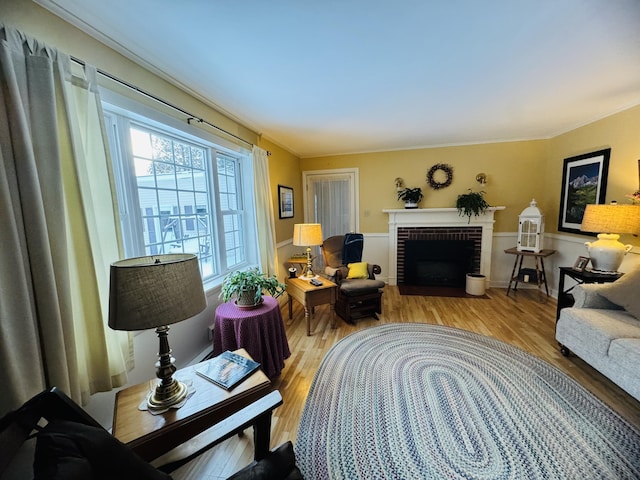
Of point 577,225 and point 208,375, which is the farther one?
point 577,225

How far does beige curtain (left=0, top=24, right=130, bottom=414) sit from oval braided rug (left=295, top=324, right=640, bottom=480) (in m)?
1.24

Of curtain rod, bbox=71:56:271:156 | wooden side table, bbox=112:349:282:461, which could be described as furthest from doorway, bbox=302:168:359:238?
wooden side table, bbox=112:349:282:461

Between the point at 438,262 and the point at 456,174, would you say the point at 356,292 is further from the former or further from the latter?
the point at 456,174

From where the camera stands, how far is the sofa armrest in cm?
211

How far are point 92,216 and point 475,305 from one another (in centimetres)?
408

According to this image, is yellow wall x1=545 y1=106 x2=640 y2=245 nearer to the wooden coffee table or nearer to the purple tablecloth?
the wooden coffee table

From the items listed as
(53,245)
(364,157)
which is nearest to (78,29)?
(53,245)

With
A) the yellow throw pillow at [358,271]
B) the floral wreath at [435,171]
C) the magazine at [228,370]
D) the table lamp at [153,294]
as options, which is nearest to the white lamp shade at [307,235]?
the yellow throw pillow at [358,271]

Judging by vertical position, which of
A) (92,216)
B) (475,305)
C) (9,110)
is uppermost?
(9,110)

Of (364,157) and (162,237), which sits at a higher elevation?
(364,157)

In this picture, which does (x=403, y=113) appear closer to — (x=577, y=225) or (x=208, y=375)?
(x=577, y=225)

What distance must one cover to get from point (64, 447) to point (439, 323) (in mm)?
3131

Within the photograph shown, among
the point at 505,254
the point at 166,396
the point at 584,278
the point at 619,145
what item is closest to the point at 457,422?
the point at 166,396

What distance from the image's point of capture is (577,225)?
319 cm
